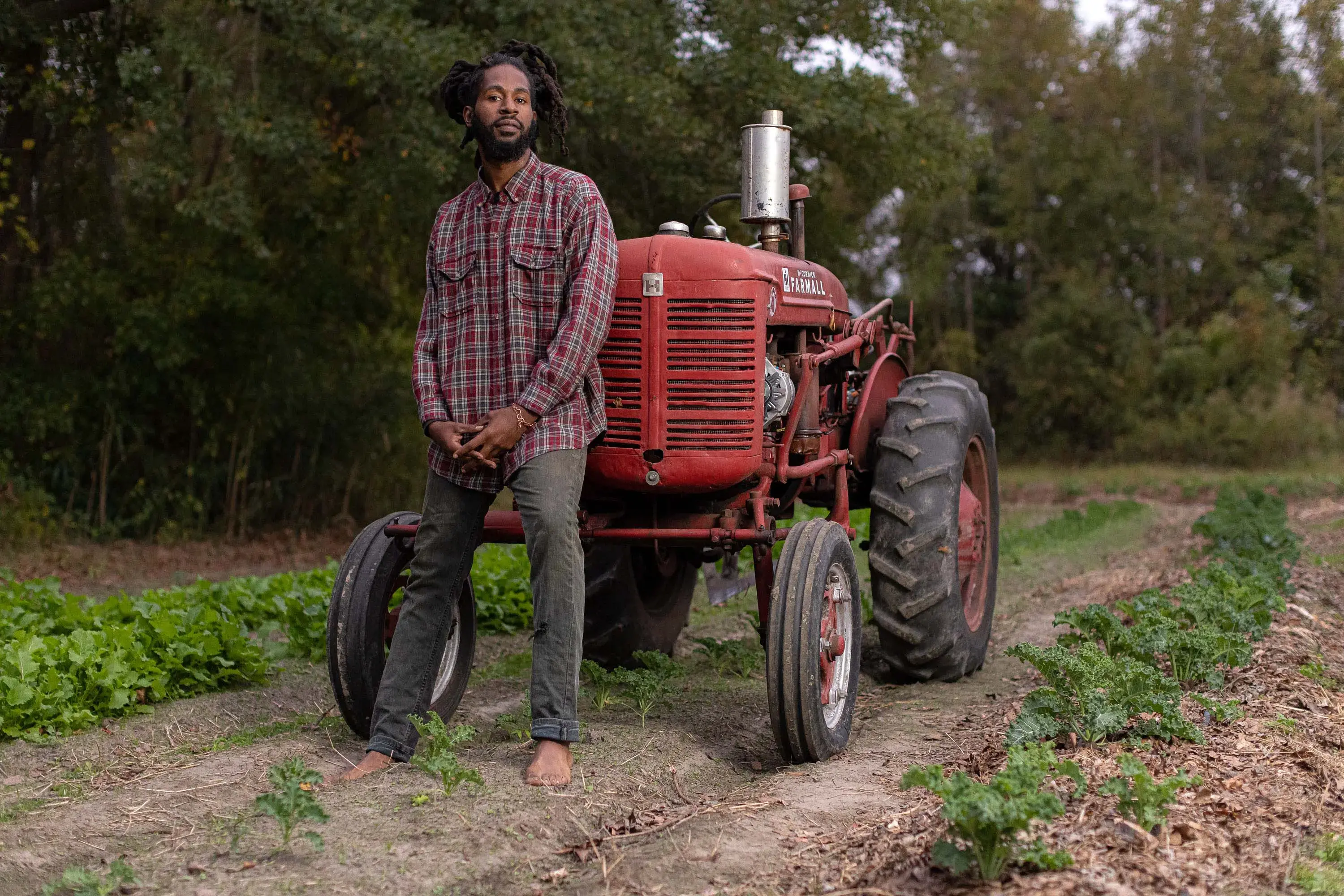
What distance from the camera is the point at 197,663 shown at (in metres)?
6.13

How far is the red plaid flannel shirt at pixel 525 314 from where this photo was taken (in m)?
4.51

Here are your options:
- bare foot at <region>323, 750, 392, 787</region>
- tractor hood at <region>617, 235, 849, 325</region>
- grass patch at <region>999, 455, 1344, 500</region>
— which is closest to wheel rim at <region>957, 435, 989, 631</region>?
tractor hood at <region>617, 235, 849, 325</region>

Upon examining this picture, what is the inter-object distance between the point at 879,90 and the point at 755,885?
415 inches

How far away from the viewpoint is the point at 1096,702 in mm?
4551

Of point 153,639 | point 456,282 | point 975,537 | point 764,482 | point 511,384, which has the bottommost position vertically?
point 153,639

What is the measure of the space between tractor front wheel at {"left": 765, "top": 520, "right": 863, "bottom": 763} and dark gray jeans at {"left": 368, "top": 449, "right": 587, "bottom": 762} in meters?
0.66

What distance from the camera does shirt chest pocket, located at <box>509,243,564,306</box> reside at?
457 cm

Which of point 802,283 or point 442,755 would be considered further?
point 802,283

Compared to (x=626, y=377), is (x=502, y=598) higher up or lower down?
lower down

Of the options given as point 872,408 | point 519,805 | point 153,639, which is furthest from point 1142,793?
point 153,639

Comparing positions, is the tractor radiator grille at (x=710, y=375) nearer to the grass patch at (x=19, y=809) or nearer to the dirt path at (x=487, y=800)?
the dirt path at (x=487, y=800)

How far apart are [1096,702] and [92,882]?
305cm

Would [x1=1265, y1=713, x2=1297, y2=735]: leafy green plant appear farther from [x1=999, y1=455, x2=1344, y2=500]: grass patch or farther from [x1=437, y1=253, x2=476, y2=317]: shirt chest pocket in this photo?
[x1=999, y1=455, x2=1344, y2=500]: grass patch

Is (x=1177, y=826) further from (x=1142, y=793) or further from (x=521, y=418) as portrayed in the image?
(x=521, y=418)
